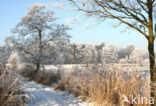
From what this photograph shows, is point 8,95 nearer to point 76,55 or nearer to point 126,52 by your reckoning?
point 76,55

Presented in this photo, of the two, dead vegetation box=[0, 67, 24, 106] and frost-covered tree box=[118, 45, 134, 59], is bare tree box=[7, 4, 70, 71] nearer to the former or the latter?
dead vegetation box=[0, 67, 24, 106]

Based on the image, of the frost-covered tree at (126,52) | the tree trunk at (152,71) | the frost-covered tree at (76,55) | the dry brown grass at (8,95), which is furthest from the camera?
the frost-covered tree at (126,52)

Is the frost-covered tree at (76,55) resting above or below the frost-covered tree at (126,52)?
below

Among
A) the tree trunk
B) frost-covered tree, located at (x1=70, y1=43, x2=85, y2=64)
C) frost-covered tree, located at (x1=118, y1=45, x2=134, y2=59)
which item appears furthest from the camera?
frost-covered tree, located at (x1=118, y1=45, x2=134, y2=59)

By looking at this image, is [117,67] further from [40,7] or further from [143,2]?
[40,7]

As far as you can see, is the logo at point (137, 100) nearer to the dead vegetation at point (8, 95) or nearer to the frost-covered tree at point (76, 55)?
the dead vegetation at point (8, 95)

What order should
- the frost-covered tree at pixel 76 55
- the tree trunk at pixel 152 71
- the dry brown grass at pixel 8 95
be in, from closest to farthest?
the tree trunk at pixel 152 71
the dry brown grass at pixel 8 95
the frost-covered tree at pixel 76 55

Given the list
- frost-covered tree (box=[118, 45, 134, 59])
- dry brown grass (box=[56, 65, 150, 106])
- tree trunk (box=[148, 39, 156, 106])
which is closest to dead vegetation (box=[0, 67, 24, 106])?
dry brown grass (box=[56, 65, 150, 106])

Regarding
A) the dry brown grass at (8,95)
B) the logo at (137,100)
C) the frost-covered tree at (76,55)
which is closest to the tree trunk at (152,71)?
the logo at (137,100)

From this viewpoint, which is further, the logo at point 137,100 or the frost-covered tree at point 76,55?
the frost-covered tree at point 76,55

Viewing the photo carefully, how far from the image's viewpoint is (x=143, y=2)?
2879mm

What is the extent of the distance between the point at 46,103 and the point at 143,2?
10.6 ft

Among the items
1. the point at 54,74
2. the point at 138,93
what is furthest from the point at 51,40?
the point at 138,93

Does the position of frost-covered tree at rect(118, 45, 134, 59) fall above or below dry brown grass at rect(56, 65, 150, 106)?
above
